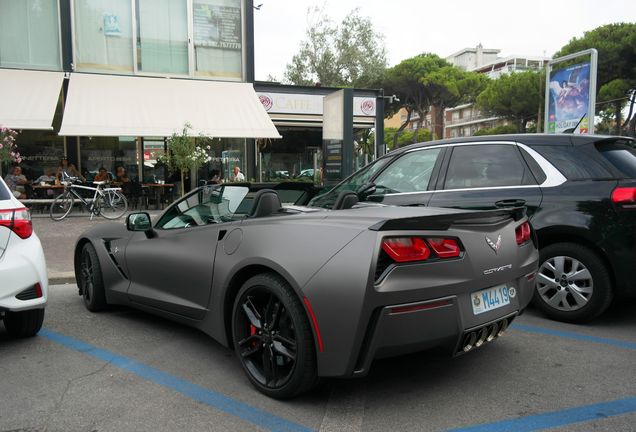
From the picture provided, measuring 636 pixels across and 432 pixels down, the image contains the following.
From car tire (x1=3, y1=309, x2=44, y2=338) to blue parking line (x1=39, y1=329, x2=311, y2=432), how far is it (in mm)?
151

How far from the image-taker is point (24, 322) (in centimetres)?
409

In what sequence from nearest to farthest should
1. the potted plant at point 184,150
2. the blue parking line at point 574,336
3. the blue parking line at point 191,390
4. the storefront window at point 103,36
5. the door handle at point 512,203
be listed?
the blue parking line at point 191,390
the blue parking line at point 574,336
the door handle at point 512,203
the potted plant at point 184,150
the storefront window at point 103,36

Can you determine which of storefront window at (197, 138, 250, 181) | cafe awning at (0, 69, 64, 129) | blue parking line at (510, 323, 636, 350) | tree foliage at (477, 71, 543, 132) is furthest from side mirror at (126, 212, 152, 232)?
tree foliage at (477, 71, 543, 132)

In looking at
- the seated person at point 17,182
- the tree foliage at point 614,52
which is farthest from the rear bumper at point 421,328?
the tree foliage at point 614,52

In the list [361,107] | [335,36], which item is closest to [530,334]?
[361,107]

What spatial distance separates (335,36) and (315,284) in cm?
3765

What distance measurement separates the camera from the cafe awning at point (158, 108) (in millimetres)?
14273

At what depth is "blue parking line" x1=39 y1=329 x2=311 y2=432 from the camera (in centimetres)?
267

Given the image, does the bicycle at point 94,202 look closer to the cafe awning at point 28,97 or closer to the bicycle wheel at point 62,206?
the bicycle wheel at point 62,206

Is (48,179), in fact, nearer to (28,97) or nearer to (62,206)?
(28,97)

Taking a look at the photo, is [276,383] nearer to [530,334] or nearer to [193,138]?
[530,334]

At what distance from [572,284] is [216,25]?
666 inches

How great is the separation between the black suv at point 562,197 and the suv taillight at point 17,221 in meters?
2.43

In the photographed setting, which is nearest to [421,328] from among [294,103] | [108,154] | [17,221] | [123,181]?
[17,221]
